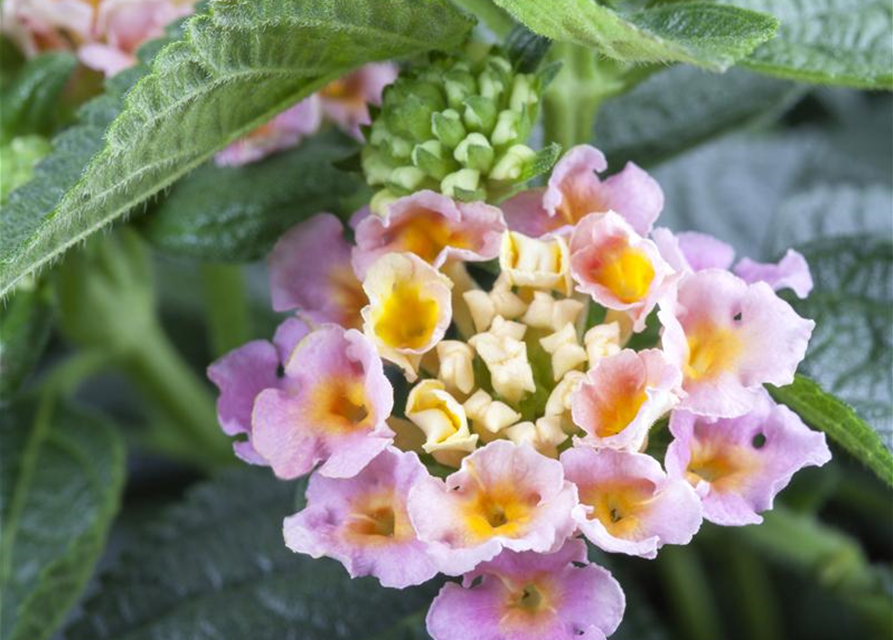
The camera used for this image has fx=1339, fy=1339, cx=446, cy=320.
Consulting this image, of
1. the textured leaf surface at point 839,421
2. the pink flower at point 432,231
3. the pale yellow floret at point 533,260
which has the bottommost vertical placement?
the textured leaf surface at point 839,421

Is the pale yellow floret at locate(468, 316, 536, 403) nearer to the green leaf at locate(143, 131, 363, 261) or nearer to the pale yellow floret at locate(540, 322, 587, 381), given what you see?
the pale yellow floret at locate(540, 322, 587, 381)

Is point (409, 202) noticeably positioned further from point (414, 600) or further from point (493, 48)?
point (414, 600)

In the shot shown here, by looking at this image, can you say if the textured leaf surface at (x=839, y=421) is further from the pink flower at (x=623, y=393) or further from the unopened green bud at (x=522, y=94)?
the unopened green bud at (x=522, y=94)

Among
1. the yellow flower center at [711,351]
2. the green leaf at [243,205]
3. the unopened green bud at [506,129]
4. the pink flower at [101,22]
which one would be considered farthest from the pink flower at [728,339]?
the pink flower at [101,22]

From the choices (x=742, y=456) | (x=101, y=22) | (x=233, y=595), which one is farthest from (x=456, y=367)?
(x=101, y=22)

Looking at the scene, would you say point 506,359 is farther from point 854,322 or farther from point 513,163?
point 854,322

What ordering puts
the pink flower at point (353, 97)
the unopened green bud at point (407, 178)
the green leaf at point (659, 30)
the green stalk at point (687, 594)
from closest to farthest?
the green leaf at point (659, 30) → the unopened green bud at point (407, 178) → the pink flower at point (353, 97) → the green stalk at point (687, 594)

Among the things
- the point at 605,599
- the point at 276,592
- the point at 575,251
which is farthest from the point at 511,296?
the point at 276,592

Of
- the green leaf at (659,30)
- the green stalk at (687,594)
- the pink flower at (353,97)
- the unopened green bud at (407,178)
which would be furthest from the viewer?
the green stalk at (687,594)
